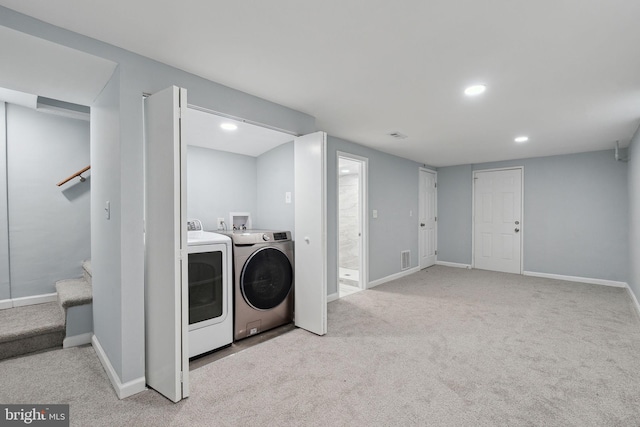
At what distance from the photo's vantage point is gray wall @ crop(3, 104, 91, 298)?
291cm

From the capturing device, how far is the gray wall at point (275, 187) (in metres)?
3.26

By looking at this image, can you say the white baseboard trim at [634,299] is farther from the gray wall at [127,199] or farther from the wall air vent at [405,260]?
the gray wall at [127,199]

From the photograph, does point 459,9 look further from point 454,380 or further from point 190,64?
point 454,380

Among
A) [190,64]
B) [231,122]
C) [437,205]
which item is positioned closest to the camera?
[190,64]

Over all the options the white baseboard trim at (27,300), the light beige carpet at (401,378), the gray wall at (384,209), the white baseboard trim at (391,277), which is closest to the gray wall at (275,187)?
the gray wall at (384,209)

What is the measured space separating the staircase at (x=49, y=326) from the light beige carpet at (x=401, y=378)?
116 mm

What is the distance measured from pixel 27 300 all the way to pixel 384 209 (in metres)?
4.58

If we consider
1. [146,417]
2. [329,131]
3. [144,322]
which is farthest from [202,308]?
[329,131]

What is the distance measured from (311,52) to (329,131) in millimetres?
1851

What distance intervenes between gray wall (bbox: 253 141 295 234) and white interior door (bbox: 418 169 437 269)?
11.6ft

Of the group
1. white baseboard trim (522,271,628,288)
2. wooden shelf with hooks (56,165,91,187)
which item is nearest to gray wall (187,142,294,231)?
wooden shelf with hooks (56,165,91,187)

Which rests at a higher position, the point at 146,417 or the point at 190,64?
the point at 190,64

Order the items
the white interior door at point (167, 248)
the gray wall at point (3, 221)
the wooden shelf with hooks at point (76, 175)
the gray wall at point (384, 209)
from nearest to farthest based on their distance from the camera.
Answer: the white interior door at point (167, 248), the gray wall at point (3, 221), the wooden shelf with hooks at point (76, 175), the gray wall at point (384, 209)

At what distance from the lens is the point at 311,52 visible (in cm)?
192
